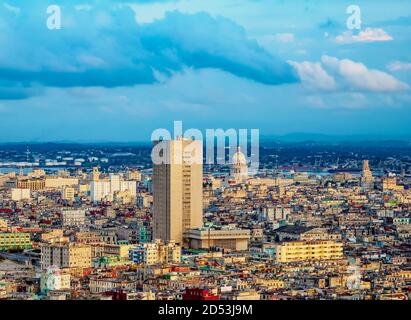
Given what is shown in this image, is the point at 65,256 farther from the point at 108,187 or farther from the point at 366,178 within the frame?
the point at 366,178

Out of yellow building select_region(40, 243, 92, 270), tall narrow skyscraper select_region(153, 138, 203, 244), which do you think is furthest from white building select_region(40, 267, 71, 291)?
tall narrow skyscraper select_region(153, 138, 203, 244)

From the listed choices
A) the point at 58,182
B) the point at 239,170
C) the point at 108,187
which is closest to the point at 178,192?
the point at 239,170

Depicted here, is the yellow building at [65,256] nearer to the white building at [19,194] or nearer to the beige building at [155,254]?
the beige building at [155,254]

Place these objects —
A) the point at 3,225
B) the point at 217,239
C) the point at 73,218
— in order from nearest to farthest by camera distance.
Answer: the point at 217,239 → the point at 3,225 → the point at 73,218

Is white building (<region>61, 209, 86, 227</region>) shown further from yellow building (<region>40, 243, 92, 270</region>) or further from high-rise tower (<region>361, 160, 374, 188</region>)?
high-rise tower (<region>361, 160, 374, 188</region>)

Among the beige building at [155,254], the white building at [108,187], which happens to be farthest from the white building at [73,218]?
the beige building at [155,254]
